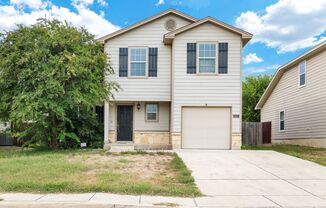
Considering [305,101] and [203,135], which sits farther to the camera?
[305,101]

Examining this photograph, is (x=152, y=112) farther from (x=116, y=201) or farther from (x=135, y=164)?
(x=116, y=201)

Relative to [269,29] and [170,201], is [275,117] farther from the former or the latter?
[170,201]

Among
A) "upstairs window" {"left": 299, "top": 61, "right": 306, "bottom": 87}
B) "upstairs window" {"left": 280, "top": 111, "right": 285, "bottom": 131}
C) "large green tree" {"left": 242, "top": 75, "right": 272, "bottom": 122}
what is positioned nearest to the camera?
"upstairs window" {"left": 299, "top": 61, "right": 306, "bottom": 87}

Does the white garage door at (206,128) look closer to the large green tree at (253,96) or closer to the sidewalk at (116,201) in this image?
the sidewalk at (116,201)

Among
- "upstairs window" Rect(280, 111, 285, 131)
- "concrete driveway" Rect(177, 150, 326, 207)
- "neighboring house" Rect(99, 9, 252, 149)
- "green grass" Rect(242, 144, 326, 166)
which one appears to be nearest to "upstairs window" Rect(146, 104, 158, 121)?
"neighboring house" Rect(99, 9, 252, 149)

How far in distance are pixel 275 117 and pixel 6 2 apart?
61.0 ft

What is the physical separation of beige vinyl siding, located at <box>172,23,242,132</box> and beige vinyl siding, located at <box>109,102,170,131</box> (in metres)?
1.63

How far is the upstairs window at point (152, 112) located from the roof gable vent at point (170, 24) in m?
4.18

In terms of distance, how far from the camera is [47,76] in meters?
13.2

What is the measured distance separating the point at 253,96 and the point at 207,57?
2267cm

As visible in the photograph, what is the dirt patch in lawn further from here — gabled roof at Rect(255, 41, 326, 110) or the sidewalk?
gabled roof at Rect(255, 41, 326, 110)

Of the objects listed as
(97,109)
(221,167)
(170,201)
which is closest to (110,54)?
(97,109)

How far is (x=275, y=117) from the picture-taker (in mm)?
24062

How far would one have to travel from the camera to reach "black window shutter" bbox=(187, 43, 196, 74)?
16281mm
